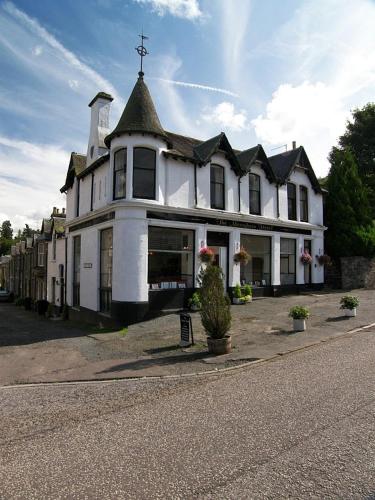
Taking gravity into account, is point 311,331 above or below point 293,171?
below

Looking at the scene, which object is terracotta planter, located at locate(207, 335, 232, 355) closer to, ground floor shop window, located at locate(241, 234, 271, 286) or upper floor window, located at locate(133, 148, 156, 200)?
upper floor window, located at locate(133, 148, 156, 200)

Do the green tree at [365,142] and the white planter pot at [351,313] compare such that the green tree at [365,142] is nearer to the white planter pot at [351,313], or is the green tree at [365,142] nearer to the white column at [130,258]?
the white planter pot at [351,313]

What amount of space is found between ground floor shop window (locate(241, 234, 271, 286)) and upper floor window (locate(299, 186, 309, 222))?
412cm

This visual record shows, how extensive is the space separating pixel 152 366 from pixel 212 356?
1.77m

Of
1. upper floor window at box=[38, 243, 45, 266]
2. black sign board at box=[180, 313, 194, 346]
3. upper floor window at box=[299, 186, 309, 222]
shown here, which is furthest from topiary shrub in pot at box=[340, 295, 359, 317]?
upper floor window at box=[38, 243, 45, 266]

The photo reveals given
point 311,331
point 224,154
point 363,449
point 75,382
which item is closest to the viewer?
point 363,449

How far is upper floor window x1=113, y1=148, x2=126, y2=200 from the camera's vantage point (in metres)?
17.7

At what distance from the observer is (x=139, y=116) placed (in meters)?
17.5

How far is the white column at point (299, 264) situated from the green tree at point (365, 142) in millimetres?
16044

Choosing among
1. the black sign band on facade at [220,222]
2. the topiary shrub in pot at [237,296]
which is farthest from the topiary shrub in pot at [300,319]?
the black sign band on facade at [220,222]

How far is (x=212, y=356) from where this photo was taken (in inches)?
401

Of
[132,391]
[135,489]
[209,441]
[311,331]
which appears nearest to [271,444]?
[209,441]

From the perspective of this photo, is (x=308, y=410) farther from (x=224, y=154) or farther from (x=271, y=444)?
(x=224, y=154)

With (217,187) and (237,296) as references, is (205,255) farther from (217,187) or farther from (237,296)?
(217,187)
